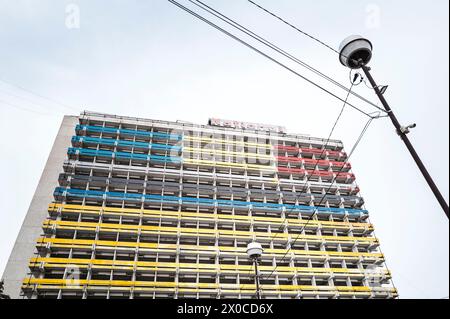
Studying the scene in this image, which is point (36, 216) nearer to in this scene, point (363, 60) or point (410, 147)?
point (363, 60)

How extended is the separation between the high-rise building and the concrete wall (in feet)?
0.40

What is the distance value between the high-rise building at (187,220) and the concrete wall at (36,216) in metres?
0.12

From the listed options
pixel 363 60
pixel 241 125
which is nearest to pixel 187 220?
pixel 241 125

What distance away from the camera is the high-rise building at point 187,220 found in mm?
35281

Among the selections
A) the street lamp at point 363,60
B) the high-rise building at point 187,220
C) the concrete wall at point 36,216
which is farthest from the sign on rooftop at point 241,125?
the street lamp at point 363,60

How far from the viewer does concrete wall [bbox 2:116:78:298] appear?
33625 mm

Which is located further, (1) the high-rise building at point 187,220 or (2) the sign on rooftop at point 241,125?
(2) the sign on rooftop at point 241,125

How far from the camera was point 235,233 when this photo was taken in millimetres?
41344

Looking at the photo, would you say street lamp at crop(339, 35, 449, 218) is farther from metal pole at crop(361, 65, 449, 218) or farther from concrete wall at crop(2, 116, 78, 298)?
concrete wall at crop(2, 116, 78, 298)

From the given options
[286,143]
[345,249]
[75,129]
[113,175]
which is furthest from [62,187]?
[345,249]

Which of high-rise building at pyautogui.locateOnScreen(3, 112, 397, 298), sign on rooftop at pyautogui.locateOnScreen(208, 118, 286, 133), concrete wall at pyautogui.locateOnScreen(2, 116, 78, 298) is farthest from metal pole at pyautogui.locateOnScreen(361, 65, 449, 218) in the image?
sign on rooftop at pyautogui.locateOnScreen(208, 118, 286, 133)

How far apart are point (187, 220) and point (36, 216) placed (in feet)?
61.6

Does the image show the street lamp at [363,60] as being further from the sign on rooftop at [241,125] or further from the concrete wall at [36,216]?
the sign on rooftop at [241,125]

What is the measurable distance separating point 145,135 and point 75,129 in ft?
33.6
